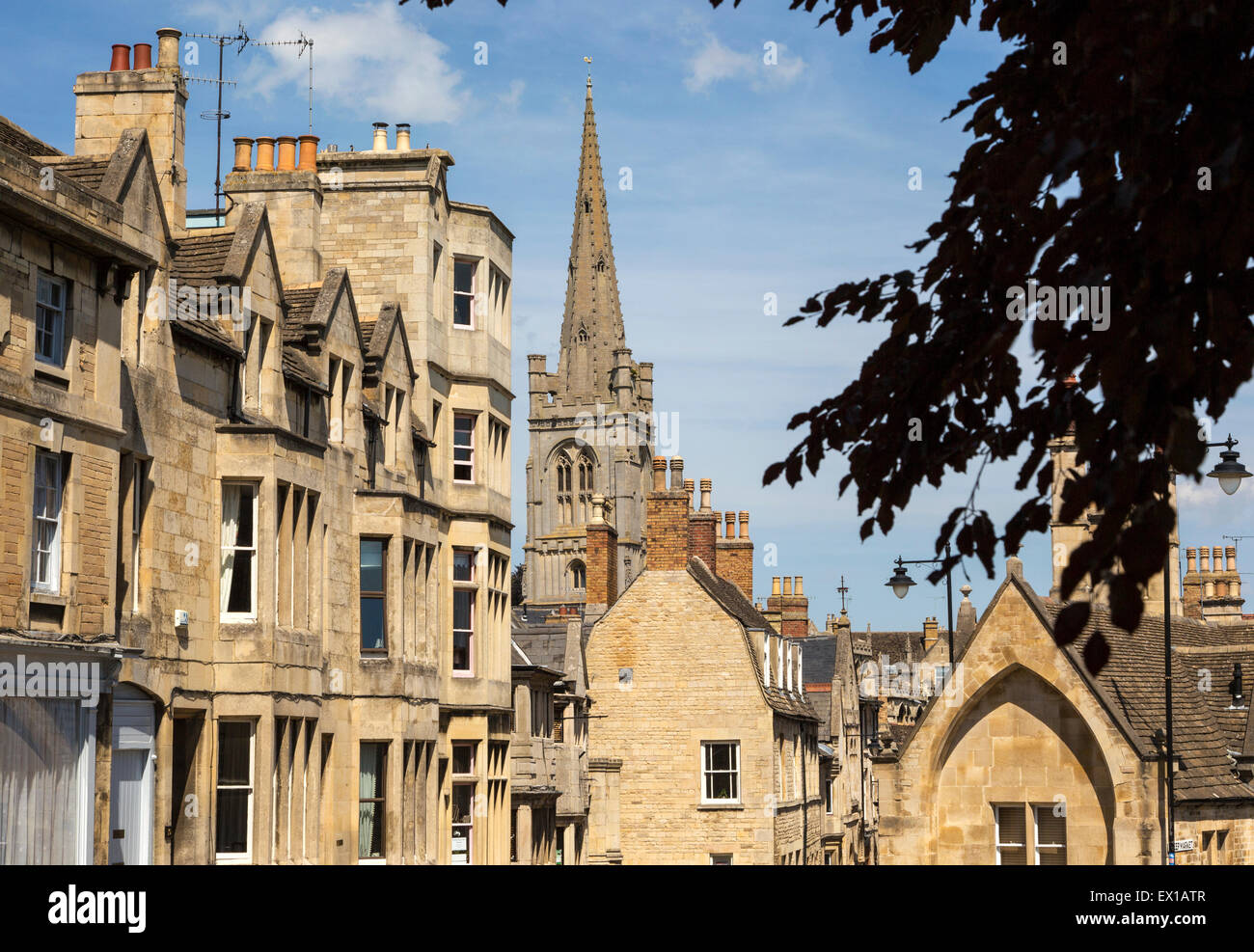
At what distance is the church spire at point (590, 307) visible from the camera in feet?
516

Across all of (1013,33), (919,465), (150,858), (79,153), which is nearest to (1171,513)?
(919,465)

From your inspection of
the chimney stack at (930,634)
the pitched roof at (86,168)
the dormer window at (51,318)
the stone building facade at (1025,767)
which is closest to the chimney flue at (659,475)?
the stone building facade at (1025,767)

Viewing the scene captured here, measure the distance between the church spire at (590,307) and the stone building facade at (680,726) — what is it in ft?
370

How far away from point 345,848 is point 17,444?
33.8 ft

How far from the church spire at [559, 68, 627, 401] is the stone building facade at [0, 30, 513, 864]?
125648mm

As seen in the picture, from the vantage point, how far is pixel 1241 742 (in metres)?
31.2

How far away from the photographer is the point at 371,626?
26000mm

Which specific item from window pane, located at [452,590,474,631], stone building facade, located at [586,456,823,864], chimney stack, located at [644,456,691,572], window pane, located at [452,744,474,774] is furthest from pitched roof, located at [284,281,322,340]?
stone building facade, located at [586,456,823,864]

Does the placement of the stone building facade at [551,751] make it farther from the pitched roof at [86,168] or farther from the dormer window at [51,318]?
the dormer window at [51,318]

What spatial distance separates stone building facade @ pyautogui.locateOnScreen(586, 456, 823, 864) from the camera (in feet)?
146

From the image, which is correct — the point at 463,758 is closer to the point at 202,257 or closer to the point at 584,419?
the point at 202,257

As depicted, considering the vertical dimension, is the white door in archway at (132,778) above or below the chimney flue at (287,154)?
below

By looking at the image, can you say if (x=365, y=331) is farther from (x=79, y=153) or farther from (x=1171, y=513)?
(x=1171, y=513)

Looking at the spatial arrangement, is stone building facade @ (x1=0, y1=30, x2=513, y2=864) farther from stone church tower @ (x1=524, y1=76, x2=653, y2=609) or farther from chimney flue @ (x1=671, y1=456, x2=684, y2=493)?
stone church tower @ (x1=524, y1=76, x2=653, y2=609)
